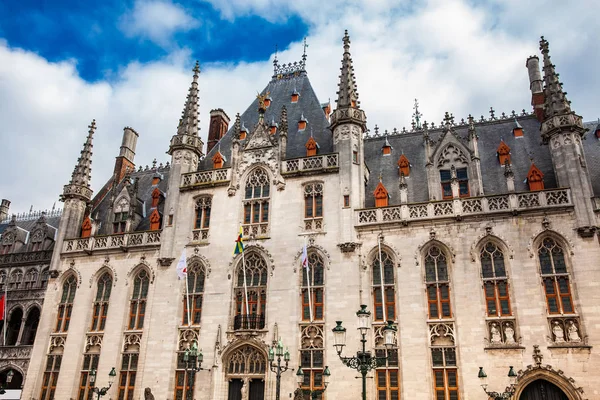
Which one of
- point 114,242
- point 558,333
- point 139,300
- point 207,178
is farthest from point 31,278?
point 558,333

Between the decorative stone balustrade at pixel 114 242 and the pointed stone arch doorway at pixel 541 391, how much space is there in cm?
2102

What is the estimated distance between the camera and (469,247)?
2497 centimetres

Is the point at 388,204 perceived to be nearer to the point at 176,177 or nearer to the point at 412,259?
the point at 412,259

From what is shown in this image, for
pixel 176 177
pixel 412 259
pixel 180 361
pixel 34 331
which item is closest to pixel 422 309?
pixel 412 259

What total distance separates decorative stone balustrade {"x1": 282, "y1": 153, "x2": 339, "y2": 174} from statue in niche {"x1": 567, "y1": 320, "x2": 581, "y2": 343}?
13847 millimetres

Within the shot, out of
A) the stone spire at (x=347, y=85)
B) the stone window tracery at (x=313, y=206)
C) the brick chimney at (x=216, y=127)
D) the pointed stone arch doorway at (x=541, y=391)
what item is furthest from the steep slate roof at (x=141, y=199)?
the pointed stone arch doorway at (x=541, y=391)

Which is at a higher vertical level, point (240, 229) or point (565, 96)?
point (565, 96)

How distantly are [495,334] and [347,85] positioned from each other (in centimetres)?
1656

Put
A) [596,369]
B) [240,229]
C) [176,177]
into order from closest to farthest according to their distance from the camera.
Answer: [596,369]
[240,229]
[176,177]

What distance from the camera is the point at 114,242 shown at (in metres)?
31.5

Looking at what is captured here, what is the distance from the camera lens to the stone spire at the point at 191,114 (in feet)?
110

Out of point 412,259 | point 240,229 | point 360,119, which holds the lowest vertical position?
point 412,259

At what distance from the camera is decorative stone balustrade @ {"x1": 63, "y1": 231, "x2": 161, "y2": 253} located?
3078 centimetres

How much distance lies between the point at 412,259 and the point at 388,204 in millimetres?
3852
